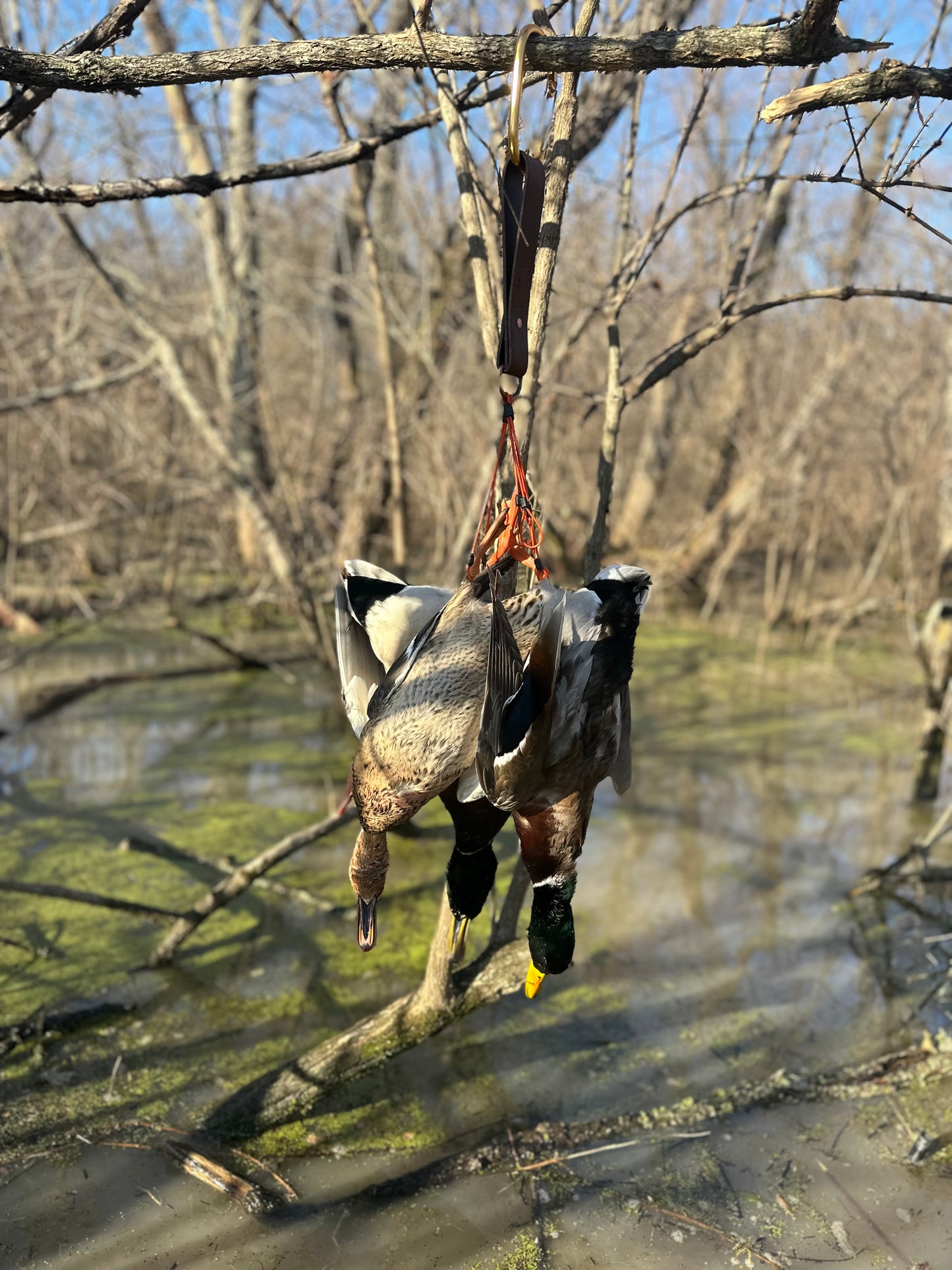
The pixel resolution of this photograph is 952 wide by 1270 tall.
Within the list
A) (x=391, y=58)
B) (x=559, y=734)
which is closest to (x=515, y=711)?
(x=559, y=734)

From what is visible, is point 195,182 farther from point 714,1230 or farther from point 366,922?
point 714,1230

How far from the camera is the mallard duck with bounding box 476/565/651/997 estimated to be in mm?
1567

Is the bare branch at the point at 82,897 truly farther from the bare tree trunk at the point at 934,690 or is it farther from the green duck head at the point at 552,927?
the bare tree trunk at the point at 934,690

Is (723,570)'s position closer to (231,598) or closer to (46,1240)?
(231,598)

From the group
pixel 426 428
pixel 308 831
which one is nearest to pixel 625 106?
pixel 426 428

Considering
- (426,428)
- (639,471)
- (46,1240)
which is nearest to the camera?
(46,1240)

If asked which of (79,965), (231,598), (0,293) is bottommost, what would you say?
(231,598)

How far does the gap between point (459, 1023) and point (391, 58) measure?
3.30 metres

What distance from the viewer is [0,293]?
8.10m

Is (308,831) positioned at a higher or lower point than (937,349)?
lower

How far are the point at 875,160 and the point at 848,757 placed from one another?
7.69 m

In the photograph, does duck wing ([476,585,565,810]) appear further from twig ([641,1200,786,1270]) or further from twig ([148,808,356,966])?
twig ([148,808,356,966])

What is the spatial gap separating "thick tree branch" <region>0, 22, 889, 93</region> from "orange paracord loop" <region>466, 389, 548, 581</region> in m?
0.64

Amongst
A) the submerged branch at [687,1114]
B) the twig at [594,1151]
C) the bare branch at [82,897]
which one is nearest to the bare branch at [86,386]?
the bare branch at [82,897]
